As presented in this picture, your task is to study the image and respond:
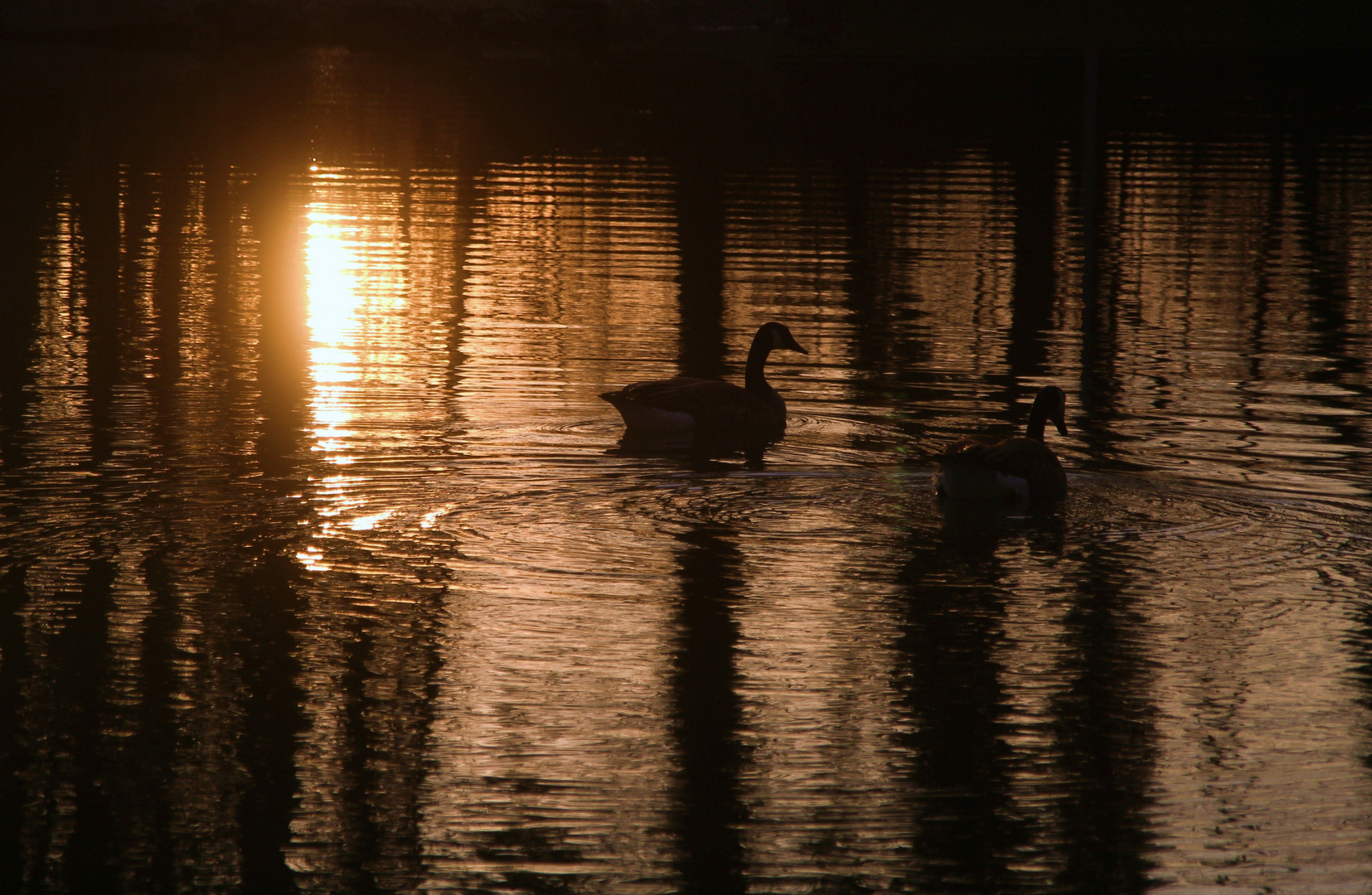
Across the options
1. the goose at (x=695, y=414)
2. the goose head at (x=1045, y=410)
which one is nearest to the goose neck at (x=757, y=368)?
the goose at (x=695, y=414)

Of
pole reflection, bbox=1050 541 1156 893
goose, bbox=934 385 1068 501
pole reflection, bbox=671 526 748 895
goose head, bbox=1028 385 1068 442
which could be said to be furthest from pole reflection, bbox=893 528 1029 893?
goose head, bbox=1028 385 1068 442

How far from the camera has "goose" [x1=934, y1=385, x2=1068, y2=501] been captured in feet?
37.2

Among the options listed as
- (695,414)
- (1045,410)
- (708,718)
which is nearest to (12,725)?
(708,718)

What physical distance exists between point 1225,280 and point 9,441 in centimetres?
1434

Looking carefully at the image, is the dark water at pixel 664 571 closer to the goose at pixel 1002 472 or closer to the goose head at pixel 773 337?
the goose at pixel 1002 472

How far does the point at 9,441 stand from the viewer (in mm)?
12945

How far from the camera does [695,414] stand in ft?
45.6

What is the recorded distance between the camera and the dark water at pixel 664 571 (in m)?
6.95

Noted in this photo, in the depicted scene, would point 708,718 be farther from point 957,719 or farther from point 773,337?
point 773,337

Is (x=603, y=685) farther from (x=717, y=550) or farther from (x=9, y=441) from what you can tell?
(x=9, y=441)

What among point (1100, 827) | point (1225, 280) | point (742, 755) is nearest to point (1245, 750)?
point (1100, 827)

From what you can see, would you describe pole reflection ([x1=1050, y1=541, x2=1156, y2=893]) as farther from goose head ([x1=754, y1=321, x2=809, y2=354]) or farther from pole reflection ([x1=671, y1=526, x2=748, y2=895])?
goose head ([x1=754, y1=321, x2=809, y2=354])

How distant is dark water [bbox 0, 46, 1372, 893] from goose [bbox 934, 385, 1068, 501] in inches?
8.5

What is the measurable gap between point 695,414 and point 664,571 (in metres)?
3.87
